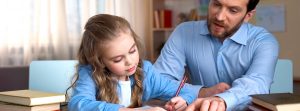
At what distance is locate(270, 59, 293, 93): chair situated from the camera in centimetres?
187

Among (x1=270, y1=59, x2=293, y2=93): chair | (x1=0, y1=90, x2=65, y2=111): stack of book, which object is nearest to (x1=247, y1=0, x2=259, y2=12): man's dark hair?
(x1=270, y1=59, x2=293, y2=93): chair

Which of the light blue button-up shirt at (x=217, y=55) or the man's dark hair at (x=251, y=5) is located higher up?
the man's dark hair at (x=251, y=5)

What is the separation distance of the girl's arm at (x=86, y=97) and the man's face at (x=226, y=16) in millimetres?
625

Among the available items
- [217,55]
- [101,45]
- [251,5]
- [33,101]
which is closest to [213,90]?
[217,55]

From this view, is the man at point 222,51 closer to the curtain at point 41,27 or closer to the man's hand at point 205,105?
the man's hand at point 205,105

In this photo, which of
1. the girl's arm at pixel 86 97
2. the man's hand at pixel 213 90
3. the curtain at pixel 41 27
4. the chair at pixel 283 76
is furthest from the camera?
the curtain at pixel 41 27

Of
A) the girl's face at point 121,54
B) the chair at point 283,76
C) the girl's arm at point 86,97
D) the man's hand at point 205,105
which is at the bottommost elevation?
the chair at point 283,76

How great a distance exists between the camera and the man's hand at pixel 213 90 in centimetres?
150

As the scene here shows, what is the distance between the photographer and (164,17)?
15.8 ft

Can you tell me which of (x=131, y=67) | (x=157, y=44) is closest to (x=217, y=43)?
(x=131, y=67)

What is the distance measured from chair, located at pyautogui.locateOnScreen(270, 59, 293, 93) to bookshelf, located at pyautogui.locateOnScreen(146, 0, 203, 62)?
2.85 m

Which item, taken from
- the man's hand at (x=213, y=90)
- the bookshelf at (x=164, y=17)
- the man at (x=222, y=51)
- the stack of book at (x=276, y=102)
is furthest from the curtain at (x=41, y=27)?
the stack of book at (x=276, y=102)

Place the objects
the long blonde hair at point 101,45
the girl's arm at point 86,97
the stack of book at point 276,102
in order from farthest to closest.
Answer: the long blonde hair at point 101,45
the girl's arm at point 86,97
the stack of book at point 276,102

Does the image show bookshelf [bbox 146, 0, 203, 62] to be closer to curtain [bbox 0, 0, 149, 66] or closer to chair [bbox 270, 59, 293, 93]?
curtain [bbox 0, 0, 149, 66]
